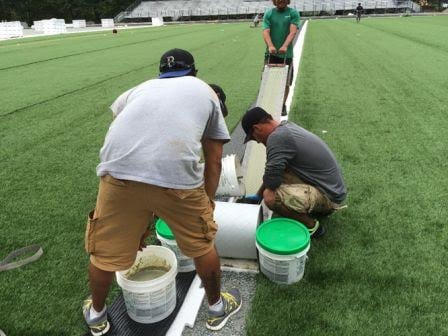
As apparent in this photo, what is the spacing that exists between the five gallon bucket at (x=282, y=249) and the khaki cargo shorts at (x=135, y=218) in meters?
0.64

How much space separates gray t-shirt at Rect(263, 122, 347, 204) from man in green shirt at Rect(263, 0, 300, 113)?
10.4 ft

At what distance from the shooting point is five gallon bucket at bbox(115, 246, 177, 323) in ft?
8.29

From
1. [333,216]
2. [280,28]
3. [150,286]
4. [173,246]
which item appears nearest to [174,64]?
[150,286]

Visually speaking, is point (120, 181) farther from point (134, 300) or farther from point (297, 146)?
point (297, 146)

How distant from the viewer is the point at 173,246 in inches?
123

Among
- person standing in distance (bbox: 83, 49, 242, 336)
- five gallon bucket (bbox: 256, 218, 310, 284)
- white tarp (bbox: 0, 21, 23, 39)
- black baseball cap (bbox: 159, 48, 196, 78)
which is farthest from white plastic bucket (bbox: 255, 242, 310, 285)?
white tarp (bbox: 0, 21, 23, 39)

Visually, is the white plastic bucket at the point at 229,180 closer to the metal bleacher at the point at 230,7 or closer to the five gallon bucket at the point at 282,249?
the five gallon bucket at the point at 282,249

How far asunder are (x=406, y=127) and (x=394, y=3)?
215 feet

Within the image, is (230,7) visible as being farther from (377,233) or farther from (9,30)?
(377,233)

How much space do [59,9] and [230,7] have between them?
28787mm

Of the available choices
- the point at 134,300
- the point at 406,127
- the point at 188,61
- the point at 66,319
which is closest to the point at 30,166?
the point at 66,319

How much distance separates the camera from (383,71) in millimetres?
11562

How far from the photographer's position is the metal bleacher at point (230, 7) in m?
62.9

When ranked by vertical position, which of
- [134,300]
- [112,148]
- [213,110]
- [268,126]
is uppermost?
[213,110]
